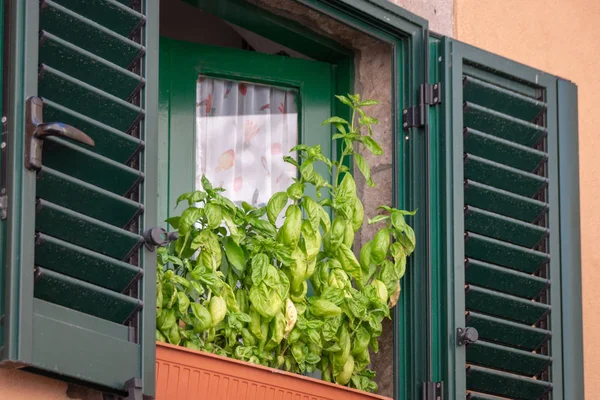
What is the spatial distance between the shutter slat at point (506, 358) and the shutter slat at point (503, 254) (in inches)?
11.0

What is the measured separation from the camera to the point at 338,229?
4.36 meters

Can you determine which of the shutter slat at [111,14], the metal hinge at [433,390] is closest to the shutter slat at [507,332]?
the metal hinge at [433,390]

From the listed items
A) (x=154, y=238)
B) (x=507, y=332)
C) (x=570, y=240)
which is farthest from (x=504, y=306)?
(x=154, y=238)

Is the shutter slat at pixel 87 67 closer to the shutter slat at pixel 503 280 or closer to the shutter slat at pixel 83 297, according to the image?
the shutter slat at pixel 83 297

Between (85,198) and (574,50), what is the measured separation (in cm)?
238

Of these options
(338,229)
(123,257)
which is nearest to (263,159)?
(338,229)

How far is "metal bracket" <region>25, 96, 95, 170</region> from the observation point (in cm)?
342

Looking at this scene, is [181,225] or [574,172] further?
[574,172]

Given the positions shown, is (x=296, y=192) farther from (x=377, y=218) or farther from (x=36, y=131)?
(x=36, y=131)

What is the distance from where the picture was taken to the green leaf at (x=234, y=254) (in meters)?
4.12

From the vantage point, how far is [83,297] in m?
3.57

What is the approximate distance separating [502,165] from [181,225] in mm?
1237

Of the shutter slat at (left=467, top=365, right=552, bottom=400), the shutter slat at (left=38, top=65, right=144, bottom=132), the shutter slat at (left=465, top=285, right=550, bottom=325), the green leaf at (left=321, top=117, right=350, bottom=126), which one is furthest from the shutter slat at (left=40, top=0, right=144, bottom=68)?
the shutter slat at (left=467, top=365, right=552, bottom=400)

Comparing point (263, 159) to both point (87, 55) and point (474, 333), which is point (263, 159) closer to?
point (474, 333)
